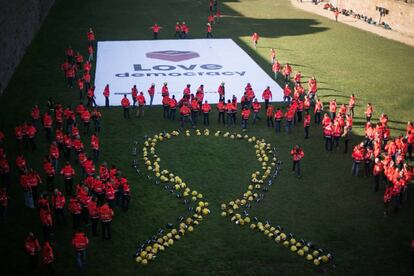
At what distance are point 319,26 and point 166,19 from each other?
15225mm

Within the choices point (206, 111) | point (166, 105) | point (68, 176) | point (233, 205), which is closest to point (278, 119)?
point (206, 111)

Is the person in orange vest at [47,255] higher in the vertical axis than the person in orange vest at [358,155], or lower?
lower

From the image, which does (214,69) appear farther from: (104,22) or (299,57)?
(104,22)

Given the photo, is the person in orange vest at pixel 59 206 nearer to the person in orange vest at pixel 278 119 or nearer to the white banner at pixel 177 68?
the person in orange vest at pixel 278 119

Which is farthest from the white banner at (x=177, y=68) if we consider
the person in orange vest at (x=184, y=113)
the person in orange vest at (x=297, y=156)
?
the person in orange vest at (x=297, y=156)

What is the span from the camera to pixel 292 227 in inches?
717

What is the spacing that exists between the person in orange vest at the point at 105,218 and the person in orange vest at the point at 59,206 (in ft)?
→ 5.18

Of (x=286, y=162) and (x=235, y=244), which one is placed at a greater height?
(x=286, y=162)

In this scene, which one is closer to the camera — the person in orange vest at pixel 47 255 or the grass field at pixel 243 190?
the person in orange vest at pixel 47 255

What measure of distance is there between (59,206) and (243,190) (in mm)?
7115

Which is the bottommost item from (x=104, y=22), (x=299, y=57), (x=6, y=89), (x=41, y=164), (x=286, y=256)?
(x=286, y=256)

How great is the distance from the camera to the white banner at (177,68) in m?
32.2

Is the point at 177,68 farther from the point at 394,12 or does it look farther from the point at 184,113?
the point at 394,12

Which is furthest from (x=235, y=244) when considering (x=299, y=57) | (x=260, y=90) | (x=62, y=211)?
(x=299, y=57)
